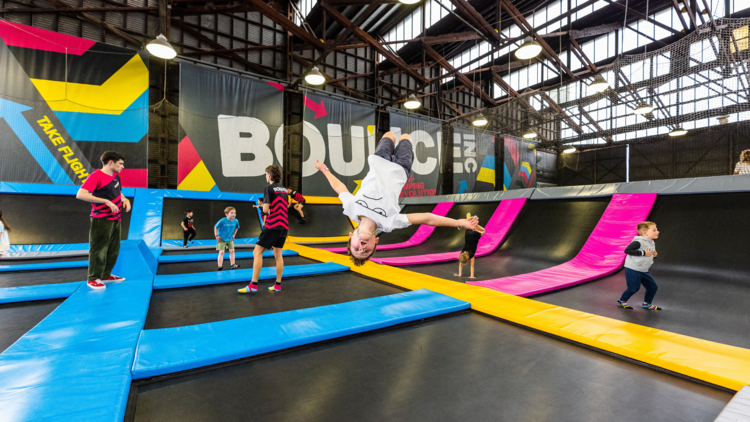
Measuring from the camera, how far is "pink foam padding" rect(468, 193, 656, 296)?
3371 millimetres

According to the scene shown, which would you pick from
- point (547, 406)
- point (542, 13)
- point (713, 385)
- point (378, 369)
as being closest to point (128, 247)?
point (378, 369)

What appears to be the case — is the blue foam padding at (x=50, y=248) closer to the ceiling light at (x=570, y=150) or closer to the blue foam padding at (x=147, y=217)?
the blue foam padding at (x=147, y=217)

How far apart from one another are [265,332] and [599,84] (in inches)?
324

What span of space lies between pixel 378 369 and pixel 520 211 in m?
5.48

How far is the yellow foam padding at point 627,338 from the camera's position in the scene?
5.13 feet

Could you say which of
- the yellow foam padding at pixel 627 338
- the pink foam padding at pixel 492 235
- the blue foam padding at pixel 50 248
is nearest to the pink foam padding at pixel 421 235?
the pink foam padding at pixel 492 235

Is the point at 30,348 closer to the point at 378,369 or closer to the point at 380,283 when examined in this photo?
the point at 378,369

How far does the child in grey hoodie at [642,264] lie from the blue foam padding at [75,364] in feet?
11.7

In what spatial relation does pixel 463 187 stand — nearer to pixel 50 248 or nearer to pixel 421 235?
pixel 421 235

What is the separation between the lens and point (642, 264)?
2.67 meters

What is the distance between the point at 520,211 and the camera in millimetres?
6172

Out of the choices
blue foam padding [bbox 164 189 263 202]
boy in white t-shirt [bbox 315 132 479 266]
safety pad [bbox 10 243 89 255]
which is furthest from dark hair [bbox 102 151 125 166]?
blue foam padding [bbox 164 189 263 202]

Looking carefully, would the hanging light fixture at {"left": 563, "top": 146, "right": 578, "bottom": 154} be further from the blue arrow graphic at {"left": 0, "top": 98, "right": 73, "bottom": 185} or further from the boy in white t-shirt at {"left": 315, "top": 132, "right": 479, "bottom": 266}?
the blue arrow graphic at {"left": 0, "top": 98, "right": 73, "bottom": 185}

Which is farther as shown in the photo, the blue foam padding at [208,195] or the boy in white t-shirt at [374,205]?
the blue foam padding at [208,195]
